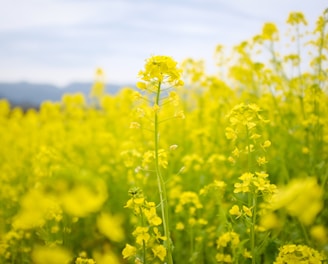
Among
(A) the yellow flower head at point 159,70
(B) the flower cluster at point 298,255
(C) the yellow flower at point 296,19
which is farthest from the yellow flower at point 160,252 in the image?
(C) the yellow flower at point 296,19

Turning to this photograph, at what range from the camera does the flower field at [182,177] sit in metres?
1.71

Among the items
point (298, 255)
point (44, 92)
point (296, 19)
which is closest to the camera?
point (298, 255)

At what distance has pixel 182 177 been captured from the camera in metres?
4.25

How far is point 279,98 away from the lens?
427 cm

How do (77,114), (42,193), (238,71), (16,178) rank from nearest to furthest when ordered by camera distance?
(42,193)
(16,178)
(238,71)
(77,114)

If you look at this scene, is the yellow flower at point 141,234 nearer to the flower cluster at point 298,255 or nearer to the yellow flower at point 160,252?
the yellow flower at point 160,252

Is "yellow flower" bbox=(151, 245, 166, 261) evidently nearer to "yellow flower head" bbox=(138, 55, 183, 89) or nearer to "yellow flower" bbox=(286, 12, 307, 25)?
"yellow flower head" bbox=(138, 55, 183, 89)

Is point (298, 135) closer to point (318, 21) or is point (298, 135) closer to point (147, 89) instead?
point (318, 21)

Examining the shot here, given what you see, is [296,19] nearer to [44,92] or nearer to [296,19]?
[296,19]

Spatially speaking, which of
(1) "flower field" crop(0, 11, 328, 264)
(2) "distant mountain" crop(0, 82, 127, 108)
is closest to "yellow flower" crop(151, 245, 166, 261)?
(1) "flower field" crop(0, 11, 328, 264)

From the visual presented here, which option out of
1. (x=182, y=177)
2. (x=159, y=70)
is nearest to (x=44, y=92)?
(x=182, y=177)

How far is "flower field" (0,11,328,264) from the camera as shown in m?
1.71

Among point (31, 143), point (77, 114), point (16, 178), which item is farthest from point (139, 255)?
point (77, 114)

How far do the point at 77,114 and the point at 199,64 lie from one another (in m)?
3.46
